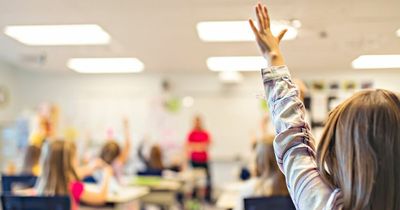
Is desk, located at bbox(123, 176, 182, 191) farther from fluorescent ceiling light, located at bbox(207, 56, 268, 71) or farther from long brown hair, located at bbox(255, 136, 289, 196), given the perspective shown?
long brown hair, located at bbox(255, 136, 289, 196)

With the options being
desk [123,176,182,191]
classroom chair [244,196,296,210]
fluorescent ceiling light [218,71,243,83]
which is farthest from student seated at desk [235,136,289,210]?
fluorescent ceiling light [218,71,243,83]

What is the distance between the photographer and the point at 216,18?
3373mm

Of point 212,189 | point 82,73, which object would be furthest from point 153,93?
point 212,189

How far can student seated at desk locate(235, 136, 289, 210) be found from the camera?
248 centimetres

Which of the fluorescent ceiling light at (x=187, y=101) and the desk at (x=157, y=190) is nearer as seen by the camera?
the desk at (x=157, y=190)

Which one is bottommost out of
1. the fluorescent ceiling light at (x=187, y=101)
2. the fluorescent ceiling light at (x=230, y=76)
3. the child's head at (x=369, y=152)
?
the child's head at (x=369, y=152)

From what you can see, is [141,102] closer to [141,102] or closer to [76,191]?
[141,102]

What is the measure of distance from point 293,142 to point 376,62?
1156 mm

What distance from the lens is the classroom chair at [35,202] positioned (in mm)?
2271

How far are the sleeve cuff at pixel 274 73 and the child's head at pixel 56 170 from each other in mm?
1975

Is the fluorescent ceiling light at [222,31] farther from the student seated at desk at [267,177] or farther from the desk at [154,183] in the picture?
the desk at [154,183]

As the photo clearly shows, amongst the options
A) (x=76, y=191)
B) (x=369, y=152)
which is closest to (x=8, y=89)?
(x=76, y=191)

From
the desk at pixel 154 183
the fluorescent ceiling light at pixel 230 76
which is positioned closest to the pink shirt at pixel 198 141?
the fluorescent ceiling light at pixel 230 76

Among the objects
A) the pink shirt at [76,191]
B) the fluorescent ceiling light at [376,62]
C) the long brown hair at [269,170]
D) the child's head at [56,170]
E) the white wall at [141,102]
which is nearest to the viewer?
the fluorescent ceiling light at [376,62]
